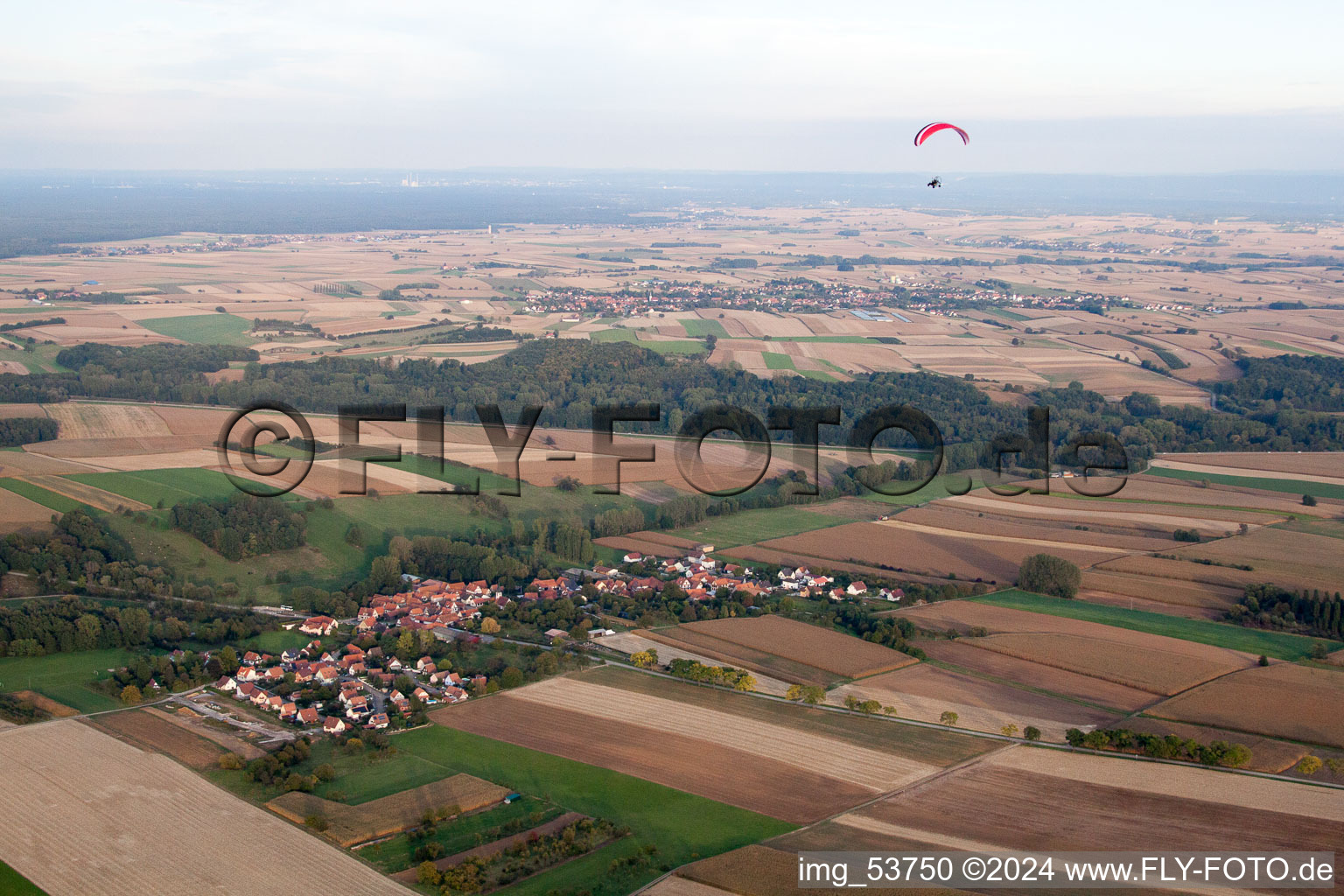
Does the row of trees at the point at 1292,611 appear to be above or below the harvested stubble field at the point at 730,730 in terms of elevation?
above

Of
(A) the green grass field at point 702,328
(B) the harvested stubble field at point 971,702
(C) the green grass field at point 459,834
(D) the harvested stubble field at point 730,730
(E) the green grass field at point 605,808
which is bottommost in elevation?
(C) the green grass field at point 459,834

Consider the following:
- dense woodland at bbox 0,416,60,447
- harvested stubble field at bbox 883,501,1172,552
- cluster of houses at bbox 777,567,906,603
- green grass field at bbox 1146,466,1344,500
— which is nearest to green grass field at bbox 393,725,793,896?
cluster of houses at bbox 777,567,906,603

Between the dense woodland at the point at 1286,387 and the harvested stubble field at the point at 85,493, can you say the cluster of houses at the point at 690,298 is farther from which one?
the harvested stubble field at the point at 85,493

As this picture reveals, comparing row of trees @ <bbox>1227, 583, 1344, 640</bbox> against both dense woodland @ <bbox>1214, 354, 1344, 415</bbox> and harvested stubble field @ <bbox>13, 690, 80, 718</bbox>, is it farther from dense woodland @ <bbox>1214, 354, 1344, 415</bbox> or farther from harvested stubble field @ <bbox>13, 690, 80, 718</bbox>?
harvested stubble field @ <bbox>13, 690, 80, 718</bbox>

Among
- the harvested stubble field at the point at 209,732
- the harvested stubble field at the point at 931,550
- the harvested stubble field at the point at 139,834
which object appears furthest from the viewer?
the harvested stubble field at the point at 931,550

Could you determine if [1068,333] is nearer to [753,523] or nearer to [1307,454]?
[1307,454]

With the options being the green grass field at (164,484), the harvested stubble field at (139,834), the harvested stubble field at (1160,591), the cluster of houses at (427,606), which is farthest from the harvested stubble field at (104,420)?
the harvested stubble field at (1160,591)
